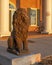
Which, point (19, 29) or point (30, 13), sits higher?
point (30, 13)

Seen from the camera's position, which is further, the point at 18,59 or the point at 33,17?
Result: the point at 33,17

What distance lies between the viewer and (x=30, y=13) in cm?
2589

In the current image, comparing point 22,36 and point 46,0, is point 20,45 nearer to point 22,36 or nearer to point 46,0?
point 22,36

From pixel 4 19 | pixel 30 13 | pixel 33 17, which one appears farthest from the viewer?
pixel 33 17

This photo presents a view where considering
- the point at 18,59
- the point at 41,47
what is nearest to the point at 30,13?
the point at 41,47

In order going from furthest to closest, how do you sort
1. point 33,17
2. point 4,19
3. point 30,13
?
point 33,17 → point 30,13 → point 4,19

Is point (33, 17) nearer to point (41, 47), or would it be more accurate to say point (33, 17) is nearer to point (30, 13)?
point (30, 13)

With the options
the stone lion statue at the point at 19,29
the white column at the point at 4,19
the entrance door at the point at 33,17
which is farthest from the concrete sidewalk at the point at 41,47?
the entrance door at the point at 33,17

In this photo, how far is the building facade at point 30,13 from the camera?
56.0 feet

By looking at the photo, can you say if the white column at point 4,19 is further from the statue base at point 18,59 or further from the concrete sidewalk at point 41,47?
the statue base at point 18,59

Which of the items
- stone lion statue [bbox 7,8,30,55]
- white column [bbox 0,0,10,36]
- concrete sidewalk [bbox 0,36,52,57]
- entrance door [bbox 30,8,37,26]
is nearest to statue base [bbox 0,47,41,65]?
stone lion statue [bbox 7,8,30,55]

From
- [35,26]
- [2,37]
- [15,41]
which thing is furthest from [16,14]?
[35,26]

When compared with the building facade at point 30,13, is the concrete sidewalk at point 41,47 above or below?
below

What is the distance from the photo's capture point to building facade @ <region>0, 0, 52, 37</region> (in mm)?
17062
